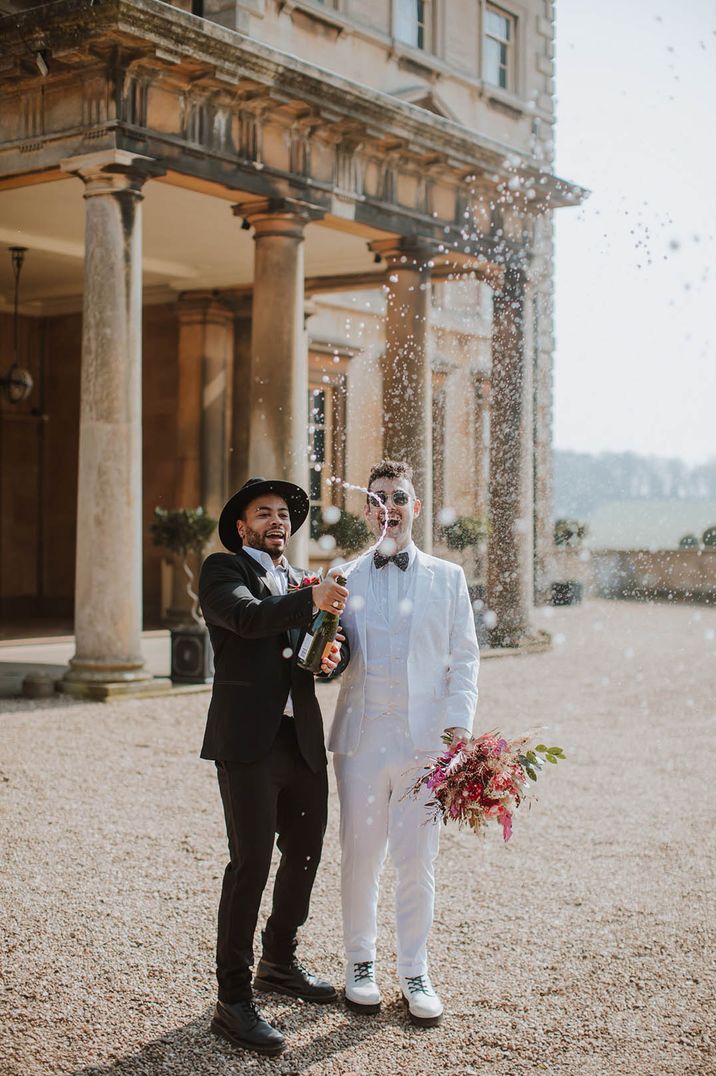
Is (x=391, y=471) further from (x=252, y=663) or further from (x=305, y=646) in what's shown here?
(x=252, y=663)

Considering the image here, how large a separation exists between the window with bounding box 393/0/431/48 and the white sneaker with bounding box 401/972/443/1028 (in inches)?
628

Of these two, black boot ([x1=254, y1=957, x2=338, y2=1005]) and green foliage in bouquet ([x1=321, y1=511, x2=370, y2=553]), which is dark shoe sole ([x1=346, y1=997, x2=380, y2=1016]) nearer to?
black boot ([x1=254, y1=957, x2=338, y2=1005])

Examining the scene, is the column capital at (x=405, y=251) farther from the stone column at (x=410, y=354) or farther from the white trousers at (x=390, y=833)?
the white trousers at (x=390, y=833)

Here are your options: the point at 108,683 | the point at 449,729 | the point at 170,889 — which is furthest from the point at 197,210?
the point at 449,729

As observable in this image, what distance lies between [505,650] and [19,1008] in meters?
13.1

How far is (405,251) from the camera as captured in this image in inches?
632

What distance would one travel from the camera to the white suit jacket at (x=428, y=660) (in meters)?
4.73

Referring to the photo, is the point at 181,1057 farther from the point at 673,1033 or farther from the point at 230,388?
the point at 230,388

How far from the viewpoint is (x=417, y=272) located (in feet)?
53.1

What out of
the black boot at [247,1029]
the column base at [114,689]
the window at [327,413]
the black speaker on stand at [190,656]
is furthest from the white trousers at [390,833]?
the window at [327,413]

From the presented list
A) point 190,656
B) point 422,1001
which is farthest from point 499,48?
point 422,1001

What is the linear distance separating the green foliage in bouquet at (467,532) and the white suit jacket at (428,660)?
624 inches

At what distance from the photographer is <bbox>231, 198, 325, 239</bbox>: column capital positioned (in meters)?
13.8

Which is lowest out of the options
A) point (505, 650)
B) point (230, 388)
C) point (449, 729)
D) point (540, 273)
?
point (505, 650)
